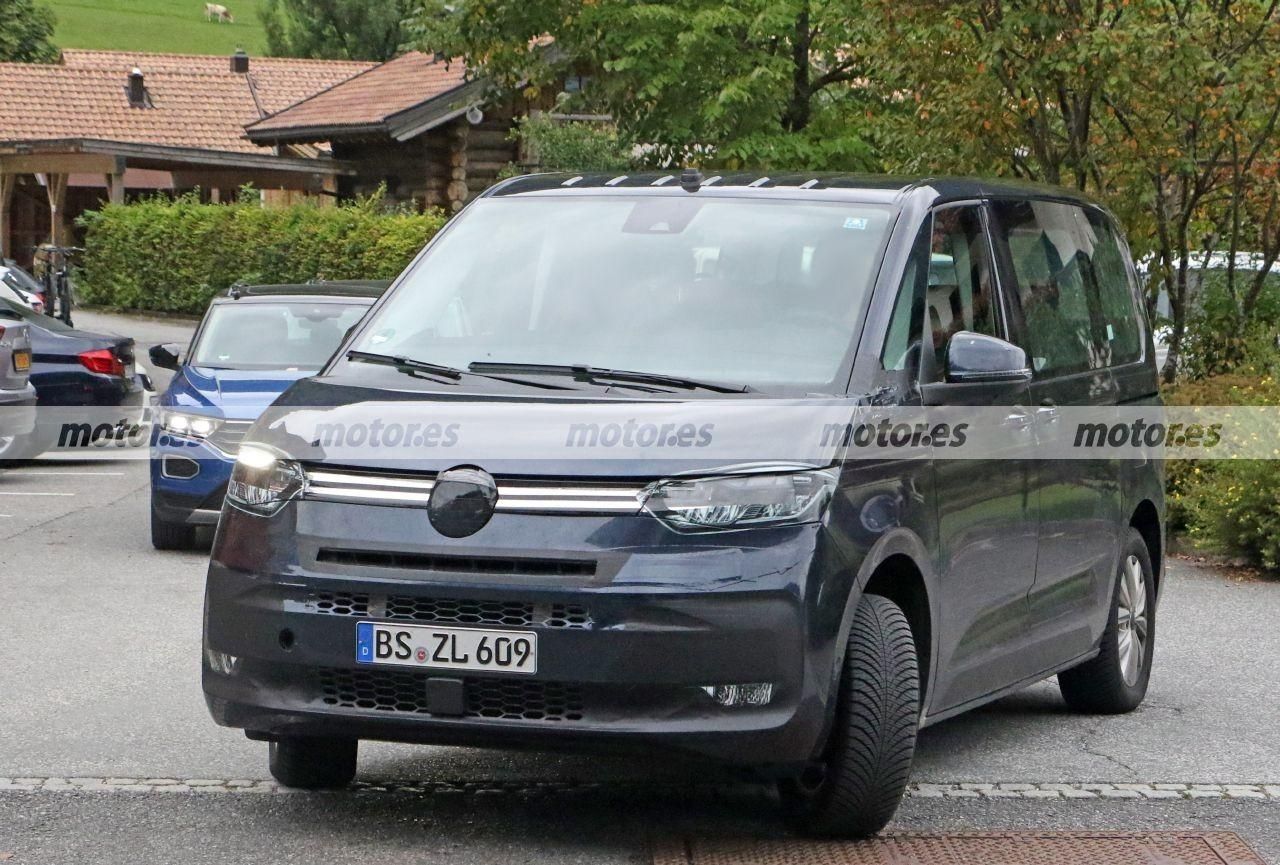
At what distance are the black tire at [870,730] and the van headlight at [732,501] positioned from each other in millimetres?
437

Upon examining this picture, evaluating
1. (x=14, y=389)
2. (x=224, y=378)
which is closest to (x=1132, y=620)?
(x=224, y=378)

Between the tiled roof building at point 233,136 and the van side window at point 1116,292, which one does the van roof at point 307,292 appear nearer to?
the van side window at point 1116,292

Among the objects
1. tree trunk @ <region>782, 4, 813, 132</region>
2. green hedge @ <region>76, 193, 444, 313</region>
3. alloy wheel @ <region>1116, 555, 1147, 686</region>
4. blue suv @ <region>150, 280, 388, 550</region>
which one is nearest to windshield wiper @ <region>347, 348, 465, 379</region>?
alloy wheel @ <region>1116, 555, 1147, 686</region>

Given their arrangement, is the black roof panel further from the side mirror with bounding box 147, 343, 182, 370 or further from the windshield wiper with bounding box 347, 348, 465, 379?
the windshield wiper with bounding box 347, 348, 465, 379

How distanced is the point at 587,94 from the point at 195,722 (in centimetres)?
1896

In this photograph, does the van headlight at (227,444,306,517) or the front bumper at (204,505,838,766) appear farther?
the van headlight at (227,444,306,517)

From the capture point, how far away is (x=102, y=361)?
18375 mm

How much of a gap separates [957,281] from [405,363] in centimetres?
174

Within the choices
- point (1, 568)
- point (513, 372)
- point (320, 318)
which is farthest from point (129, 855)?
point (320, 318)

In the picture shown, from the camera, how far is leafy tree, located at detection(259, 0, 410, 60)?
2874 inches

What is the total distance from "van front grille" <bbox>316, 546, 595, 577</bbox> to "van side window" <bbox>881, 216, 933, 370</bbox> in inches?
49.7

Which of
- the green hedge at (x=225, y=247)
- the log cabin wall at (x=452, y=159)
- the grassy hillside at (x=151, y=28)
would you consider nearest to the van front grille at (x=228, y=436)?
the green hedge at (x=225, y=247)

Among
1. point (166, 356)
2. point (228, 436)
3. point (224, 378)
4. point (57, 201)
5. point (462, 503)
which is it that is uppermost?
point (462, 503)

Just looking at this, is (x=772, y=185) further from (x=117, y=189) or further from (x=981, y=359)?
(x=117, y=189)
